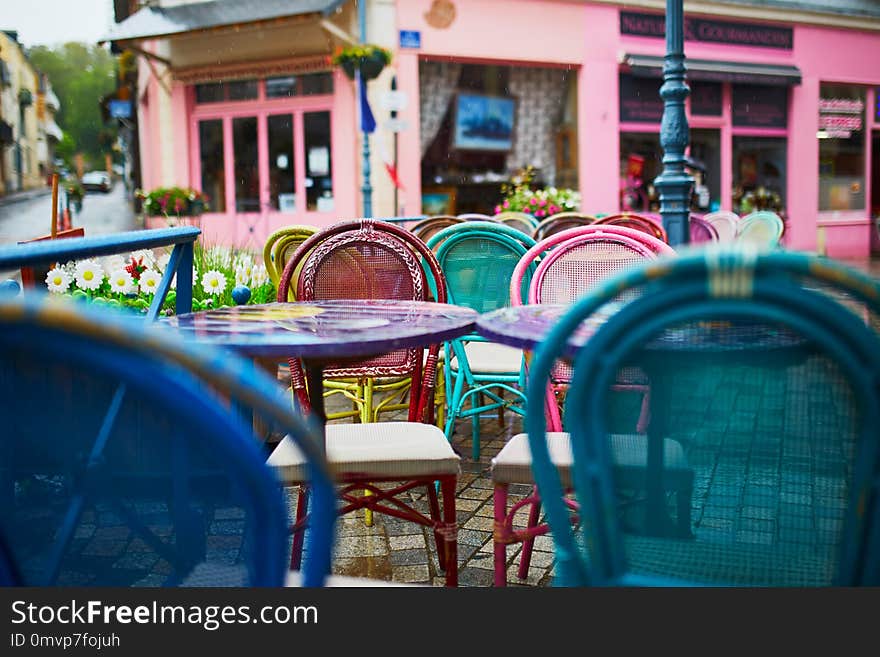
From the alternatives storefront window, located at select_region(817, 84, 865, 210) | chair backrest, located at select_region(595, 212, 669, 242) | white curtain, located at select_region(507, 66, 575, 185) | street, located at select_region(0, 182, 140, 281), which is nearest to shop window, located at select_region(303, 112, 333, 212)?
white curtain, located at select_region(507, 66, 575, 185)

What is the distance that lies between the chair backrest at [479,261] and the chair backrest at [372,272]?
754 mm

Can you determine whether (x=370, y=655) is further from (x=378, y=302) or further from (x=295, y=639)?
(x=378, y=302)

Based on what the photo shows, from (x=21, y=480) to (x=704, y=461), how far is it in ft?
3.50

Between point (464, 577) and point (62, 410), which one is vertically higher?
point (62, 410)

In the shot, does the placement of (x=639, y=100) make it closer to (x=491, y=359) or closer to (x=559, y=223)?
(x=559, y=223)

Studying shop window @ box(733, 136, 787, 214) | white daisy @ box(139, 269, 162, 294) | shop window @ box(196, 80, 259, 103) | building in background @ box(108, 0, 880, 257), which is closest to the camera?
white daisy @ box(139, 269, 162, 294)

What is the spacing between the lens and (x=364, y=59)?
432 inches

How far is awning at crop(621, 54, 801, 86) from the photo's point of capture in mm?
13930

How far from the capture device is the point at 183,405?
941 mm

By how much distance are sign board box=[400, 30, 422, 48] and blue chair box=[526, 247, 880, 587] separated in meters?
12.3

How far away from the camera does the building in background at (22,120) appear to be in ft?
Answer: 145

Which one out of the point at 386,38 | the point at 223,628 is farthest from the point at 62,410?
the point at 386,38

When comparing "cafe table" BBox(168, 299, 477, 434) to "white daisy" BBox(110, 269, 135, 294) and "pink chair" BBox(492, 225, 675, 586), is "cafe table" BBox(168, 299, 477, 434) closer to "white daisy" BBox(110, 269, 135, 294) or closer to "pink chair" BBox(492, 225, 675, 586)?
"pink chair" BBox(492, 225, 675, 586)

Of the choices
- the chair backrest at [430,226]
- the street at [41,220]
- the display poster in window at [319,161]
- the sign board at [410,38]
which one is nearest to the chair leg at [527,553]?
the chair backrest at [430,226]
